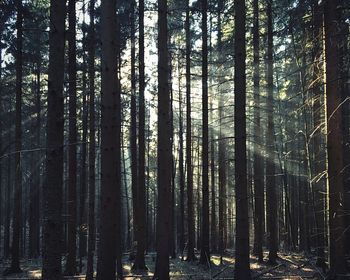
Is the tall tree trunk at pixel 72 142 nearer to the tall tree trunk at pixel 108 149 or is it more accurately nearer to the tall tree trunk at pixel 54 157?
the tall tree trunk at pixel 108 149

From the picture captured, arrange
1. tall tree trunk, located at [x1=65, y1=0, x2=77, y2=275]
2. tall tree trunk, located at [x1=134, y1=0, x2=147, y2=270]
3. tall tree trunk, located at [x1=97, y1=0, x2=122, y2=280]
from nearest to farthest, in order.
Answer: tall tree trunk, located at [x1=97, y1=0, x2=122, y2=280] < tall tree trunk, located at [x1=65, y1=0, x2=77, y2=275] < tall tree trunk, located at [x1=134, y1=0, x2=147, y2=270]

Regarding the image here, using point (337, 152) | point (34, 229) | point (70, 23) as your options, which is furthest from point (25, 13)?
point (34, 229)

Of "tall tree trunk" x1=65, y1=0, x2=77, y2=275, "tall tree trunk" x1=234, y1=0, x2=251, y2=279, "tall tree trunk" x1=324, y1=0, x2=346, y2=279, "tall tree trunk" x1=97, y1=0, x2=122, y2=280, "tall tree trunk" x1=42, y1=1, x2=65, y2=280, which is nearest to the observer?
"tall tree trunk" x1=42, y1=1, x2=65, y2=280

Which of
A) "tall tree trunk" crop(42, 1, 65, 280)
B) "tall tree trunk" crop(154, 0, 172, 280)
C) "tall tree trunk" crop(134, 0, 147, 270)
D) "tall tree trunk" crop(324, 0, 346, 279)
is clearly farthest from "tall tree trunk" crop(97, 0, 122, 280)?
"tall tree trunk" crop(134, 0, 147, 270)

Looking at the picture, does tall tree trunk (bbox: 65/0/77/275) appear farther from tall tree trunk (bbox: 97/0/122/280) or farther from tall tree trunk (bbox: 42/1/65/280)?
tall tree trunk (bbox: 42/1/65/280)

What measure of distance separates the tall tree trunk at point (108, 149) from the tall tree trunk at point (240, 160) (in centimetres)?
379

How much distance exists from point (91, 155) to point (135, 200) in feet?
18.1

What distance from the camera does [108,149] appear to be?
27.4ft

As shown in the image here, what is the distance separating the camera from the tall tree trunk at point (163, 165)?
10.8 m

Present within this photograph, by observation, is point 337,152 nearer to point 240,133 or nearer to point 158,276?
point 240,133

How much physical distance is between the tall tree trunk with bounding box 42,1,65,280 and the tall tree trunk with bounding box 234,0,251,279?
19.2 ft

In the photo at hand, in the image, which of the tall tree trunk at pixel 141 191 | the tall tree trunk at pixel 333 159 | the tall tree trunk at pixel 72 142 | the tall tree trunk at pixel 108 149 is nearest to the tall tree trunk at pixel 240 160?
the tall tree trunk at pixel 333 159

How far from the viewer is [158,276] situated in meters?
10.6

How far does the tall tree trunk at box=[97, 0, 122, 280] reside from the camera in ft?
27.0
